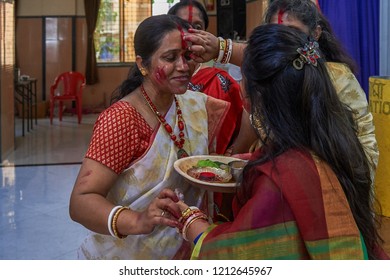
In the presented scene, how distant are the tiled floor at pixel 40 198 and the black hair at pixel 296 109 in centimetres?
248

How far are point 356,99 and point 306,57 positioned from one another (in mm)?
959

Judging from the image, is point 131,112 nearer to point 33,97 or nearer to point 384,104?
point 384,104

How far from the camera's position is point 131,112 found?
1.58 meters

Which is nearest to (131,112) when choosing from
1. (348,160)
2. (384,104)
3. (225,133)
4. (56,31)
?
(225,133)

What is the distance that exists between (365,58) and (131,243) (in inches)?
124

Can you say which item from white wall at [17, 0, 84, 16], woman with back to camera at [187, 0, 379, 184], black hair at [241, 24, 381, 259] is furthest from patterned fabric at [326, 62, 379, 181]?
white wall at [17, 0, 84, 16]

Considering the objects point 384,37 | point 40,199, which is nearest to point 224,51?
point 384,37

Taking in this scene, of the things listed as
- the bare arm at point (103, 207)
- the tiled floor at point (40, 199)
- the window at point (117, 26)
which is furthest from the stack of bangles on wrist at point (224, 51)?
the window at point (117, 26)

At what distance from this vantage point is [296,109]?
126cm

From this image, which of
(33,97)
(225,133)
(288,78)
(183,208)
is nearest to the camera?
(288,78)

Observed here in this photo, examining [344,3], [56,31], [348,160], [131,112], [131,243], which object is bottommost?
[131,243]

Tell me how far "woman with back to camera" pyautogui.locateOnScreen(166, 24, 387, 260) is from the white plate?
15 centimetres

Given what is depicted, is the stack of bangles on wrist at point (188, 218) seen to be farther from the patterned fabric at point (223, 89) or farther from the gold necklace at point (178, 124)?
the patterned fabric at point (223, 89)

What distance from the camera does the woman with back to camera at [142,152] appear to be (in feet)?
4.84
